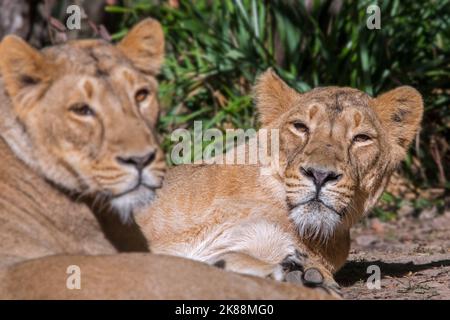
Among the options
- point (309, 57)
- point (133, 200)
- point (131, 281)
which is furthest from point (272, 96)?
point (309, 57)

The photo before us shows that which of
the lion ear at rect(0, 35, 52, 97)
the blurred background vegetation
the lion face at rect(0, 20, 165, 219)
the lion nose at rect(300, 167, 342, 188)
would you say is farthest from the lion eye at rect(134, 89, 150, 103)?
the blurred background vegetation

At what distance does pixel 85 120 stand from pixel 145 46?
93cm

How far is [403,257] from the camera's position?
7.93 metres

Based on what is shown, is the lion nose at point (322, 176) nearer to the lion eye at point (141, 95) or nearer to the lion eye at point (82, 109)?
the lion eye at point (141, 95)

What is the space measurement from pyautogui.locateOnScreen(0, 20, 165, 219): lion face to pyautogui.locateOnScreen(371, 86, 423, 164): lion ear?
7.65 ft

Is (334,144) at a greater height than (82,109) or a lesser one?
lesser

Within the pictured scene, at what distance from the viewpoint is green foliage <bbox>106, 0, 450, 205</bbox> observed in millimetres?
10797

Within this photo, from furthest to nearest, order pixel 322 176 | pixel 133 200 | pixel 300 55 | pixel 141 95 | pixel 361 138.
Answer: pixel 300 55 → pixel 361 138 → pixel 322 176 → pixel 141 95 → pixel 133 200

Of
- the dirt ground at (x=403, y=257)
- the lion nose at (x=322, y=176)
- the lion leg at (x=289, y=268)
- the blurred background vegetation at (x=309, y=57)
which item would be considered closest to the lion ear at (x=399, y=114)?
the dirt ground at (x=403, y=257)

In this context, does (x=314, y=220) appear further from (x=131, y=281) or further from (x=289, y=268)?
(x=131, y=281)

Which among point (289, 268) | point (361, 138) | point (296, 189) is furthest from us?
point (361, 138)

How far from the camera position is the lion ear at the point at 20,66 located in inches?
199
